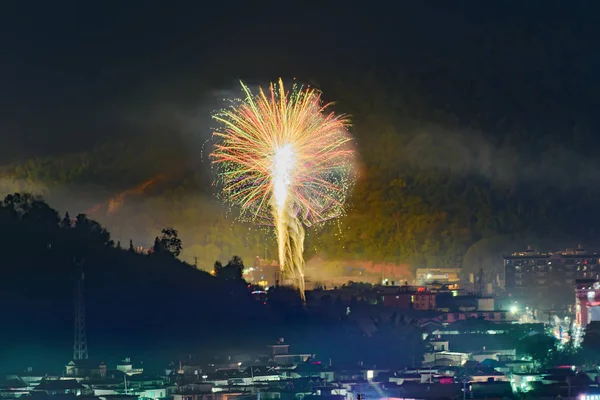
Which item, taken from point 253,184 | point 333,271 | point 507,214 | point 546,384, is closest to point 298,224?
point 253,184

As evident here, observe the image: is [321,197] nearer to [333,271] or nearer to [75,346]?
[75,346]

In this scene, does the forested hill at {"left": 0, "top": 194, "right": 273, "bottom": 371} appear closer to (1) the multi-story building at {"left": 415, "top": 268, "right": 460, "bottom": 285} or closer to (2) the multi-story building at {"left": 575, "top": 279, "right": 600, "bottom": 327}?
(2) the multi-story building at {"left": 575, "top": 279, "right": 600, "bottom": 327}

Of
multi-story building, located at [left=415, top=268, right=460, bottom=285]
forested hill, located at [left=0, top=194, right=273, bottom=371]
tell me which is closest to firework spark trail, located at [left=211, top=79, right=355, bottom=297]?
forested hill, located at [left=0, top=194, right=273, bottom=371]

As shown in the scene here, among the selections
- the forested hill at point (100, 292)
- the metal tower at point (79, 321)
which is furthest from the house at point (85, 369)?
the forested hill at point (100, 292)

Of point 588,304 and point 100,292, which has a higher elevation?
point 588,304

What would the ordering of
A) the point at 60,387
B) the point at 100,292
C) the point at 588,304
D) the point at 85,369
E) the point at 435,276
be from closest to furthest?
the point at 60,387 < the point at 85,369 < the point at 100,292 < the point at 588,304 < the point at 435,276

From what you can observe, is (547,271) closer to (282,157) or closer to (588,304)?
(588,304)

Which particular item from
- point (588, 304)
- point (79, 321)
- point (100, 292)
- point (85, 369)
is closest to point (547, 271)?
point (588, 304)
